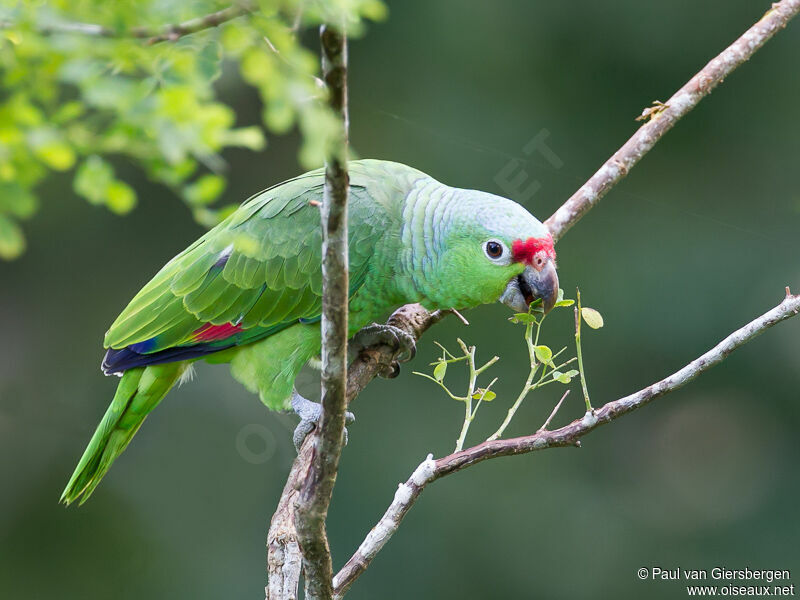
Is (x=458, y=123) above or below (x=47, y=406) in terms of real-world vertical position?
above

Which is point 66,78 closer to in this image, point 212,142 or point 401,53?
point 212,142

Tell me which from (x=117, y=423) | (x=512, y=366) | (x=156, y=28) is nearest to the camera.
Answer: (x=156, y=28)

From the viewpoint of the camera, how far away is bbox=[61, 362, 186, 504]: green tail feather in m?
2.21

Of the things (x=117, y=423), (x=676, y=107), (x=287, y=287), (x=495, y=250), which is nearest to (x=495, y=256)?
(x=495, y=250)

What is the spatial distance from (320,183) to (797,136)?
11.6ft

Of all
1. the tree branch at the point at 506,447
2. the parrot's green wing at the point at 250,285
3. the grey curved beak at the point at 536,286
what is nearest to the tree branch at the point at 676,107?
the grey curved beak at the point at 536,286

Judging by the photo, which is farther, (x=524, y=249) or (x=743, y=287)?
(x=743, y=287)

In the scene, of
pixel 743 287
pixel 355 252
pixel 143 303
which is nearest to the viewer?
pixel 355 252

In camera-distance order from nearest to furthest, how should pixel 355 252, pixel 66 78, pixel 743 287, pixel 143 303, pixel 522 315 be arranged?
pixel 66 78 < pixel 522 315 < pixel 355 252 < pixel 143 303 < pixel 743 287

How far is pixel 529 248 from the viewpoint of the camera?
1.96 meters

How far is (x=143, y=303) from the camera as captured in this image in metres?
2.25

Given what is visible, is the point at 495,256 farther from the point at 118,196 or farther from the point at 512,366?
the point at 512,366

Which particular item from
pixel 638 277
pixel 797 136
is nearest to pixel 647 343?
pixel 638 277

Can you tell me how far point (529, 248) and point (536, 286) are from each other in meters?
0.11
